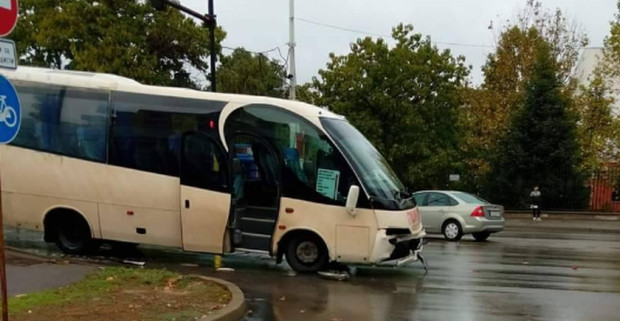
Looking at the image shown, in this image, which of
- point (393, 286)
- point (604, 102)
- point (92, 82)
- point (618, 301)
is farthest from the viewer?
point (604, 102)

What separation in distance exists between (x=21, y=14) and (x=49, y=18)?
15.3 feet

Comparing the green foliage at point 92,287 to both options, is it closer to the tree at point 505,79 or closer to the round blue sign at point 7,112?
the round blue sign at point 7,112

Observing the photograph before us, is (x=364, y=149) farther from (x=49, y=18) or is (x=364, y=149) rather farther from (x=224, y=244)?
(x=49, y=18)

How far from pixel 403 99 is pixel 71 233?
27.0m

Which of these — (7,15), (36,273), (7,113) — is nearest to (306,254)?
(36,273)

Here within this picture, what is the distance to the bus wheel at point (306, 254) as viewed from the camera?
38.4ft

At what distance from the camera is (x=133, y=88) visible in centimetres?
1266

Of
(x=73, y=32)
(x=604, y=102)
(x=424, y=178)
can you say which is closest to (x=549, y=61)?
(x=604, y=102)

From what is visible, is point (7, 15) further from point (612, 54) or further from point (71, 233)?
point (612, 54)

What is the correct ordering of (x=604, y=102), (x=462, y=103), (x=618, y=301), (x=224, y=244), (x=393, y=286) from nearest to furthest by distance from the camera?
(x=618, y=301) → (x=393, y=286) → (x=224, y=244) → (x=604, y=102) → (x=462, y=103)

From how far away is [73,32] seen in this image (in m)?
33.4

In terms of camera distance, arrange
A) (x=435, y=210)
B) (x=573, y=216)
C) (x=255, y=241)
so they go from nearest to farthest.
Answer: (x=255, y=241) → (x=435, y=210) → (x=573, y=216)

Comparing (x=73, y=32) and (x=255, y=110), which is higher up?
(x=73, y=32)

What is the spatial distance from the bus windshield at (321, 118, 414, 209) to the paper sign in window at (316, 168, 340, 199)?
38 cm
